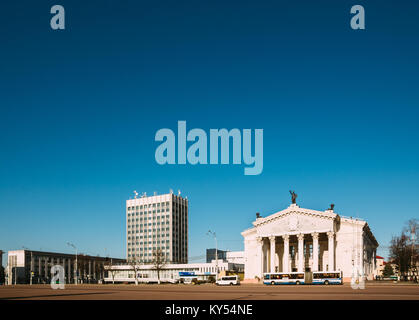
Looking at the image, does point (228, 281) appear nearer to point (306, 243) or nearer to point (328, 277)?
point (328, 277)

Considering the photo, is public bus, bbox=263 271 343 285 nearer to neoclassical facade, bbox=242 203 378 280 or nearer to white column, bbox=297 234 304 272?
neoclassical facade, bbox=242 203 378 280

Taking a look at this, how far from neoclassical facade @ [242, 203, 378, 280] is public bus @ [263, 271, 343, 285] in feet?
64.0

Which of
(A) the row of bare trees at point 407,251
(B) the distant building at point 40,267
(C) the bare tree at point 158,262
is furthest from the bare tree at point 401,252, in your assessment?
(B) the distant building at point 40,267

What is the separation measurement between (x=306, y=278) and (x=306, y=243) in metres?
29.3

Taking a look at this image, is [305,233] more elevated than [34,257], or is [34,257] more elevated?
[305,233]

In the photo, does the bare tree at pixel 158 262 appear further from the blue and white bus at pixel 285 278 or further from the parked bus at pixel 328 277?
the parked bus at pixel 328 277

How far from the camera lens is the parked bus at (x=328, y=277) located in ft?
245

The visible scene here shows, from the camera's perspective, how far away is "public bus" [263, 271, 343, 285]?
75.1m

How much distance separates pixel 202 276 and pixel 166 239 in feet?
178

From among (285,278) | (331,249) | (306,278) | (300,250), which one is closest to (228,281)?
(285,278)

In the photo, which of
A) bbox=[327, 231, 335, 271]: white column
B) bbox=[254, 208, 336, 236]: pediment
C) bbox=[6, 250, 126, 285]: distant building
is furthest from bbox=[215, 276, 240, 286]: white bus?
bbox=[6, 250, 126, 285]: distant building

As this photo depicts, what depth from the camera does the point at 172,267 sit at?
16025 cm
